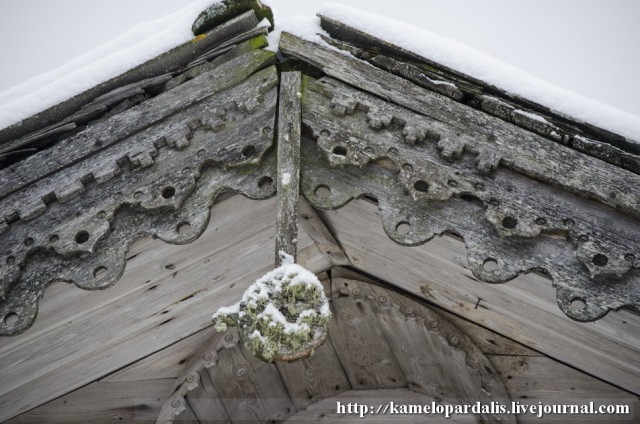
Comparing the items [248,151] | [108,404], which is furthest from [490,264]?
[108,404]

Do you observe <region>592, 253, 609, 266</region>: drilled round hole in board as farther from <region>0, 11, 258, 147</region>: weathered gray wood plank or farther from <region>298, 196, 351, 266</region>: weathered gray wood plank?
<region>0, 11, 258, 147</region>: weathered gray wood plank

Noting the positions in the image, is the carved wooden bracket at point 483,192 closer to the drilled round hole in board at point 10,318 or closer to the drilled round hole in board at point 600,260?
the drilled round hole in board at point 600,260

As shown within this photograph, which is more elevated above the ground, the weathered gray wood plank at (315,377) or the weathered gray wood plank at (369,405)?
the weathered gray wood plank at (315,377)

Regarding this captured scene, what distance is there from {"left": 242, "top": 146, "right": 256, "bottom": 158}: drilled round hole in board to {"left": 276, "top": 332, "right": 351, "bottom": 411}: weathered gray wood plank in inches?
48.0

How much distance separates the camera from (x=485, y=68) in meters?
3.01

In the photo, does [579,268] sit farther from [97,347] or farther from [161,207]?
[97,347]

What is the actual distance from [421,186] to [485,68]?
684 mm

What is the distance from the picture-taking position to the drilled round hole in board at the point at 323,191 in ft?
8.98

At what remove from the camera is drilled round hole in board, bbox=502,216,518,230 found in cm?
256

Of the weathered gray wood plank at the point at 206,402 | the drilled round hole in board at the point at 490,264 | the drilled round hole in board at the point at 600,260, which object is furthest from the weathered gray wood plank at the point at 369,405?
the drilled round hole in board at the point at 600,260

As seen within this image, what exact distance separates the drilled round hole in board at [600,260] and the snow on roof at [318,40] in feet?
2.03

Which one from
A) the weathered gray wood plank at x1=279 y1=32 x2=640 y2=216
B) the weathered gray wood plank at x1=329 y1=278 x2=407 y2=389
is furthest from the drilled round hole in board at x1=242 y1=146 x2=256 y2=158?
the weathered gray wood plank at x1=329 y1=278 x2=407 y2=389

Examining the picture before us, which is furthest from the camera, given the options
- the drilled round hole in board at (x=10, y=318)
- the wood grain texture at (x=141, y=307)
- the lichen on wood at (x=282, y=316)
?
the wood grain texture at (x=141, y=307)

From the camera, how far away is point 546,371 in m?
3.44
